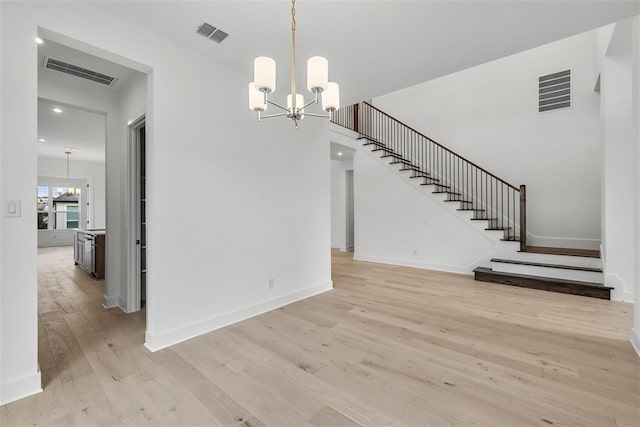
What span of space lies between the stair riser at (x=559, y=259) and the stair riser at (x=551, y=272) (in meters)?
0.29

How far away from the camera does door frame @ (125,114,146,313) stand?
11.3 feet

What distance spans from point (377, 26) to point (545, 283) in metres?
4.49

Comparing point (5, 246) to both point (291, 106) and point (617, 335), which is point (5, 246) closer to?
point (291, 106)

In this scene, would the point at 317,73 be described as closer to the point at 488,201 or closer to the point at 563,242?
the point at 488,201

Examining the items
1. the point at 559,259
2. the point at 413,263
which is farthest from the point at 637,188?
the point at 413,263

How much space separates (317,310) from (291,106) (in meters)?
2.50

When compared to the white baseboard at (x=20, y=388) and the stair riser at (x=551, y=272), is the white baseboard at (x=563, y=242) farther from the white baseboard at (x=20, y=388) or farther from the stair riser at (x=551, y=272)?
the white baseboard at (x=20, y=388)

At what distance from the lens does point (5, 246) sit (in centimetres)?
184

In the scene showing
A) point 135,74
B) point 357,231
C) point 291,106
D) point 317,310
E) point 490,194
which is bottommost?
point 317,310

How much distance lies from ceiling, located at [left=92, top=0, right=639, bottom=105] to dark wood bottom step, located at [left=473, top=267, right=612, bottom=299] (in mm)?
3420

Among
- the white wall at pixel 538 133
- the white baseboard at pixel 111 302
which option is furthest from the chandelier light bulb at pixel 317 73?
the white wall at pixel 538 133

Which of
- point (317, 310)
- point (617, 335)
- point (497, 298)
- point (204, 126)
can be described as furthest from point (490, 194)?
point (204, 126)

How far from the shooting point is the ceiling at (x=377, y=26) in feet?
7.29

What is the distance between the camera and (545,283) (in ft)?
14.3
